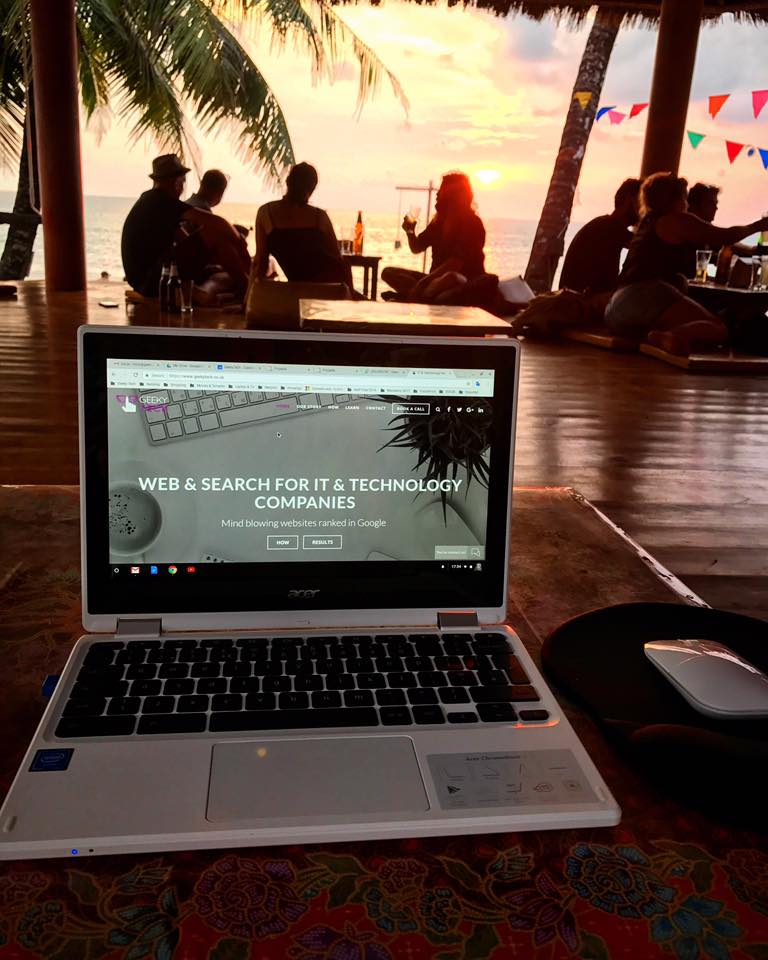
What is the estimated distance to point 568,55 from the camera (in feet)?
36.3

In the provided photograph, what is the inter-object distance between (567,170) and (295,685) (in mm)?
9611

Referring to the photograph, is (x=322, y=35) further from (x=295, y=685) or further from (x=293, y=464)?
(x=295, y=685)

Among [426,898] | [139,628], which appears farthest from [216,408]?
[426,898]

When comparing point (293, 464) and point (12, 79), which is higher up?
point (12, 79)

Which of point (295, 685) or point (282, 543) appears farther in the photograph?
point (282, 543)

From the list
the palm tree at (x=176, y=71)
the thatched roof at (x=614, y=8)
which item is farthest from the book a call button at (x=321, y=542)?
the palm tree at (x=176, y=71)

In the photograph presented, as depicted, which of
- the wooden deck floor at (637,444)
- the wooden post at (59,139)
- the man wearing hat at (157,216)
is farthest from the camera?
the wooden post at (59,139)

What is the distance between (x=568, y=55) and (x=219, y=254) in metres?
6.87

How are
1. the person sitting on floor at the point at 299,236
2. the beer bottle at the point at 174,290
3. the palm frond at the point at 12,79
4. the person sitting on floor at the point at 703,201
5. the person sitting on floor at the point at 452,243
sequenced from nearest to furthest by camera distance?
1. the person sitting on floor at the point at 299,236
2. the person sitting on floor at the point at 703,201
3. the beer bottle at the point at 174,290
4. the person sitting on floor at the point at 452,243
5. the palm frond at the point at 12,79

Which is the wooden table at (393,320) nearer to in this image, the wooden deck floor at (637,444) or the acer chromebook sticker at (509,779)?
the wooden deck floor at (637,444)

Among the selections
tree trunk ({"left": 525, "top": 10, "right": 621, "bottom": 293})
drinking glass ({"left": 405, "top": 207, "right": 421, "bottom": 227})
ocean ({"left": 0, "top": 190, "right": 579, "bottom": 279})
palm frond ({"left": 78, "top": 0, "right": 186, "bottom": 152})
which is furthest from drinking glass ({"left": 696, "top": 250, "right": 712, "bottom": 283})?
palm frond ({"left": 78, "top": 0, "right": 186, "bottom": 152})

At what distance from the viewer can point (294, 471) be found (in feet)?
2.54

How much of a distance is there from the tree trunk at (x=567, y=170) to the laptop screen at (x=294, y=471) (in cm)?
910

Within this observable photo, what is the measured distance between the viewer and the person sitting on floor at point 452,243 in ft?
20.9
